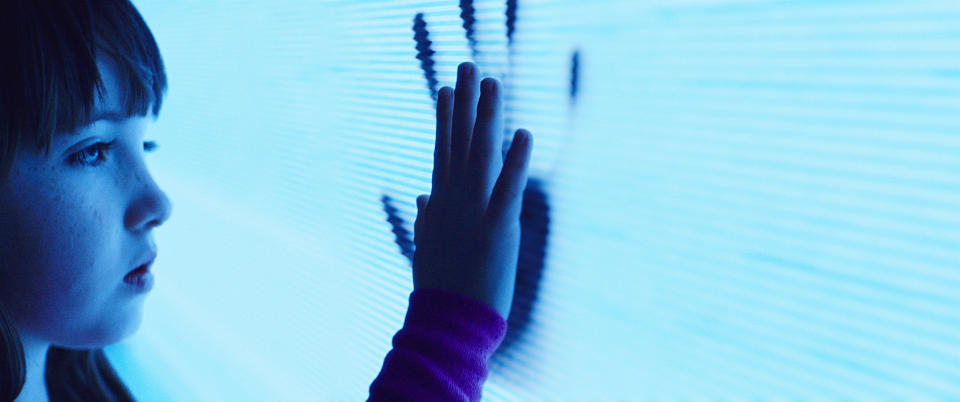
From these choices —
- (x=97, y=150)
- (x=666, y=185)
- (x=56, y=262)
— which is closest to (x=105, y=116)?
(x=97, y=150)

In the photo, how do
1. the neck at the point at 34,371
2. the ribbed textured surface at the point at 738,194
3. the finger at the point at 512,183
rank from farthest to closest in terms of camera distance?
the neck at the point at 34,371, the finger at the point at 512,183, the ribbed textured surface at the point at 738,194

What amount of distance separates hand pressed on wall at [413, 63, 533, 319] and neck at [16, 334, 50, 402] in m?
0.49

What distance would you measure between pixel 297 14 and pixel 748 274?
474mm

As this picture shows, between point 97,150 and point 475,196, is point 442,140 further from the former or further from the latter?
point 97,150

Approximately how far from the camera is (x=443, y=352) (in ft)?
1.20

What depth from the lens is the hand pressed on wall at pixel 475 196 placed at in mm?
368

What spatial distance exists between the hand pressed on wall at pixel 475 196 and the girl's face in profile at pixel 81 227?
0.32 m

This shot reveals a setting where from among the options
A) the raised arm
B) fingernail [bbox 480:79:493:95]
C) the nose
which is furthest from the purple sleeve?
the nose

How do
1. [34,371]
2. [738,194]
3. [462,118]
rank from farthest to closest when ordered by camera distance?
[34,371] < [462,118] < [738,194]

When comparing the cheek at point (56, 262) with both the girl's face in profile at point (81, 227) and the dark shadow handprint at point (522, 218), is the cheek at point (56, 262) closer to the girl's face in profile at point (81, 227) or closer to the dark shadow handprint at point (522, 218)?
the girl's face in profile at point (81, 227)

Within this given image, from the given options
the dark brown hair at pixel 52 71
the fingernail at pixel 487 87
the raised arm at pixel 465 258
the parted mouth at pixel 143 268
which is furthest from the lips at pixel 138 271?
the fingernail at pixel 487 87

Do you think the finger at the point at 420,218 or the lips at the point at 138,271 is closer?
the finger at the point at 420,218

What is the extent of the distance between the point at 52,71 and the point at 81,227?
144mm

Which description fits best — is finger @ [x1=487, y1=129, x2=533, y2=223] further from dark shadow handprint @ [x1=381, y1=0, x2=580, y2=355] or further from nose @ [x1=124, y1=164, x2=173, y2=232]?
nose @ [x1=124, y1=164, x2=173, y2=232]
